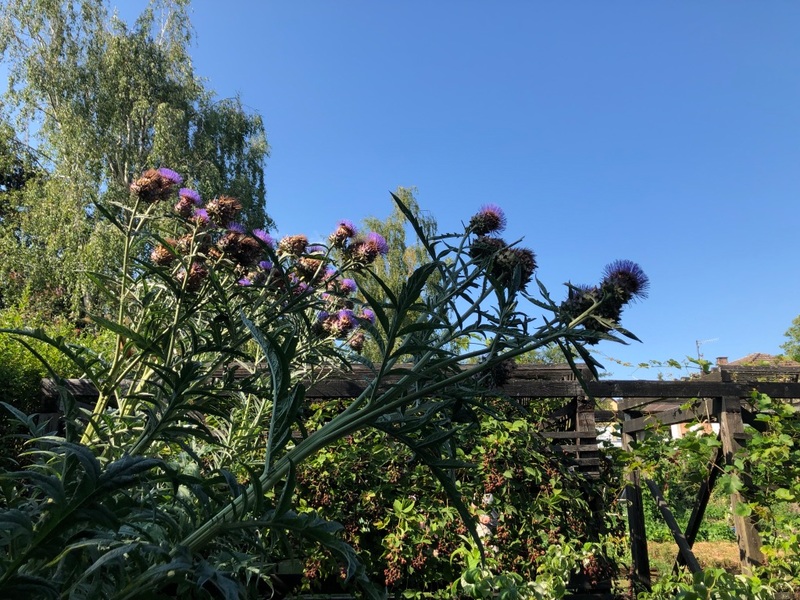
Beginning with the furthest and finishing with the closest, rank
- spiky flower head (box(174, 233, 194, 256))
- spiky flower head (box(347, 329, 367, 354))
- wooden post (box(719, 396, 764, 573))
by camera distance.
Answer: wooden post (box(719, 396, 764, 573))
spiky flower head (box(347, 329, 367, 354))
spiky flower head (box(174, 233, 194, 256))

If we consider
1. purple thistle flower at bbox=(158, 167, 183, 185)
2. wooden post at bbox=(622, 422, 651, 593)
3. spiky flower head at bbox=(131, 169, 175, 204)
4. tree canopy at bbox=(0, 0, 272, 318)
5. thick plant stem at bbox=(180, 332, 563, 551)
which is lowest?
wooden post at bbox=(622, 422, 651, 593)

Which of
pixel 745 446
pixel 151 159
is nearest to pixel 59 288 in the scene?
pixel 151 159

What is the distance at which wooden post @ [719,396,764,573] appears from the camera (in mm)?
3025

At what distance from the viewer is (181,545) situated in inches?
29.4

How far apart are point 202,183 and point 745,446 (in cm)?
1168

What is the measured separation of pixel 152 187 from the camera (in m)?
2.04

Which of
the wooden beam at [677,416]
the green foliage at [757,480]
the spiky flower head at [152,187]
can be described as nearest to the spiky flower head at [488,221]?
the spiky flower head at [152,187]

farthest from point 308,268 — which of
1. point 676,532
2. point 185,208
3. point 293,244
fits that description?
point 676,532

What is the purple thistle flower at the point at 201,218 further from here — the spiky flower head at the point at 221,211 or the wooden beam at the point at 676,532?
the wooden beam at the point at 676,532

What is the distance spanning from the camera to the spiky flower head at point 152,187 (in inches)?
78.2

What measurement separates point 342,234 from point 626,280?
110cm

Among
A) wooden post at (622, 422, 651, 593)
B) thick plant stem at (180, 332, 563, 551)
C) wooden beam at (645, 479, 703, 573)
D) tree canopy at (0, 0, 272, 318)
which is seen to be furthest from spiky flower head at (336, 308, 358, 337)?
tree canopy at (0, 0, 272, 318)

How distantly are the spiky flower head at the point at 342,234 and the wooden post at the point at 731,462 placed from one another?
94.3 inches

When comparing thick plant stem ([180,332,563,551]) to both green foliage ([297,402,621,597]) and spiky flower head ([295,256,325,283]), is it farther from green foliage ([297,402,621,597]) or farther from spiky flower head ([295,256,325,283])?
green foliage ([297,402,621,597])
